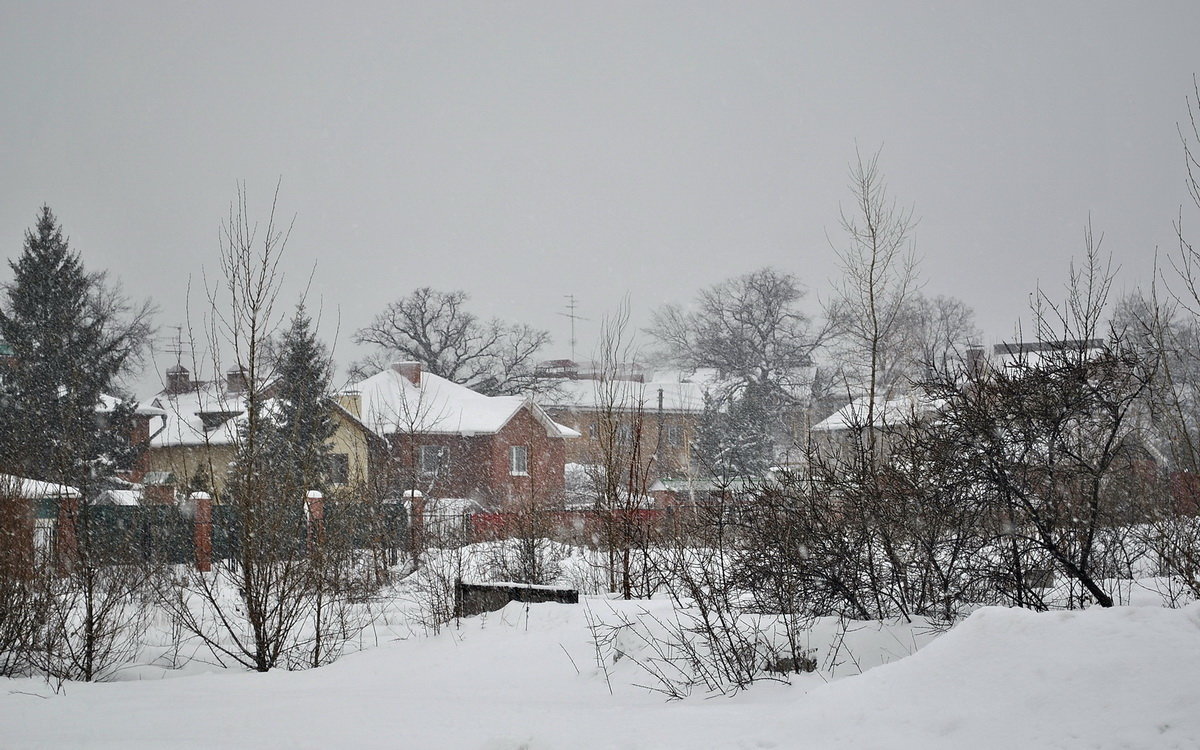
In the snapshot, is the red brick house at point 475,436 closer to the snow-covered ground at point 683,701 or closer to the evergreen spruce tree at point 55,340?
the evergreen spruce tree at point 55,340

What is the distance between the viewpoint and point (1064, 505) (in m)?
6.66

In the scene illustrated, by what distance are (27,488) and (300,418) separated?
289cm

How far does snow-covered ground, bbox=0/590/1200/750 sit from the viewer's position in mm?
3893

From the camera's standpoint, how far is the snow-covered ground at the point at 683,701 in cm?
389

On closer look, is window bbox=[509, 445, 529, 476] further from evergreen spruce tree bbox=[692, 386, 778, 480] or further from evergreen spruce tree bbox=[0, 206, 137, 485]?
evergreen spruce tree bbox=[0, 206, 137, 485]

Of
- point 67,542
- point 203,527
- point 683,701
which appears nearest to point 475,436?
point 203,527

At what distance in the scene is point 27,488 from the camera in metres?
8.98

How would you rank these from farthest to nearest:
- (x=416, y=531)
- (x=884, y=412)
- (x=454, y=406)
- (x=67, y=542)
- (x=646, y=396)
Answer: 1. (x=646, y=396)
2. (x=454, y=406)
3. (x=416, y=531)
4. (x=67, y=542)
5. (x=884, y=412)

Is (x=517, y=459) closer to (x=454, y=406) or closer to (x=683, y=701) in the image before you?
(x=454, y=406)

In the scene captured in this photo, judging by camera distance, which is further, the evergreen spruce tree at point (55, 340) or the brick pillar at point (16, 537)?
the evergreen spruce tree at point (55, 340)

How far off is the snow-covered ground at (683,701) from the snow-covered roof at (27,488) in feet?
6.08

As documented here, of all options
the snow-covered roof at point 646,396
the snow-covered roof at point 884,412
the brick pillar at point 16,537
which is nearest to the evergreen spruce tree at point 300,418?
the brick pillar at point 16,537

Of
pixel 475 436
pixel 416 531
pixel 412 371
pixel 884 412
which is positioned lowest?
pixel 416 531

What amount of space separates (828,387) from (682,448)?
897 centimetres
